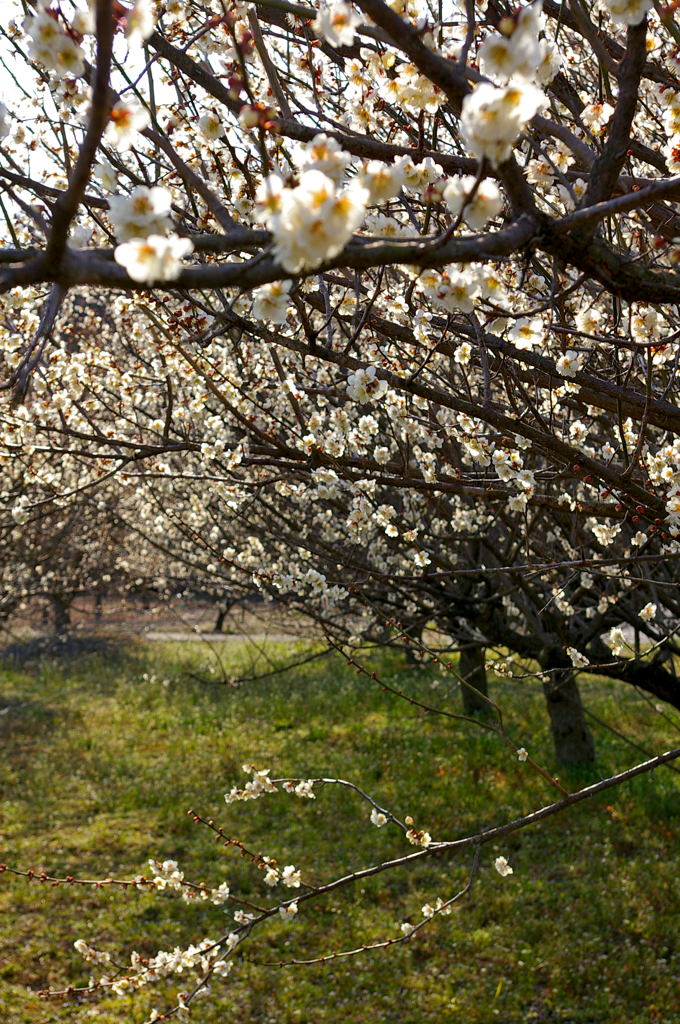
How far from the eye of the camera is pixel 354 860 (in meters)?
6.56

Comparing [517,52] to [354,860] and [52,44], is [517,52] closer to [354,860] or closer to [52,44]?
[52,44]

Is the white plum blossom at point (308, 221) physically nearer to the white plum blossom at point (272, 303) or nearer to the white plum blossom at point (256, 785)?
the white plum blossom at point (272, 303)

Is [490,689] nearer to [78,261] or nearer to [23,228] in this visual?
[23,228]

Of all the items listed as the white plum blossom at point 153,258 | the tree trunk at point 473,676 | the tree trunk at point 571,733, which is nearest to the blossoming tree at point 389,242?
the white plum blossom at point 153,258

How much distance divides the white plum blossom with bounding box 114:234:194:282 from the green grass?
484cm

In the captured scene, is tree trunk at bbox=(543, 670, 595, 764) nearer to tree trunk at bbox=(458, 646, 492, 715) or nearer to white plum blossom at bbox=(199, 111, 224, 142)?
tree trunk at bbox=(458, 646, 492, 715)

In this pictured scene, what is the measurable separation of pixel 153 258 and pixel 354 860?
650 cm

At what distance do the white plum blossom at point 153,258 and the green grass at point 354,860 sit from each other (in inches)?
191

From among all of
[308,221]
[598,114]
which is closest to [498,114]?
[308,221]

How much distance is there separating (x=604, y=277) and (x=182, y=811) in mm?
7537

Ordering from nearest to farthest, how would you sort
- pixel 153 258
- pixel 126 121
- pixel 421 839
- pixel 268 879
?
pixel 153 258
pixel 126 121
pixel 421 839
pixel 268 879

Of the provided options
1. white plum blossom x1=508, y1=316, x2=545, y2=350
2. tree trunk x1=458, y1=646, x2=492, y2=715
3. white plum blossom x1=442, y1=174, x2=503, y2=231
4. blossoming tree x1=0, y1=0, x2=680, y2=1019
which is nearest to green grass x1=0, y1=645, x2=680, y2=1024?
tree trunk x1=458, y1=646, x2=492, y2=715

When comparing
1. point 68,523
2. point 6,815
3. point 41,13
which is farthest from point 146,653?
point 41,13

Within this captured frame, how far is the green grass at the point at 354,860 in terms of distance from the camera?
4.82 m
